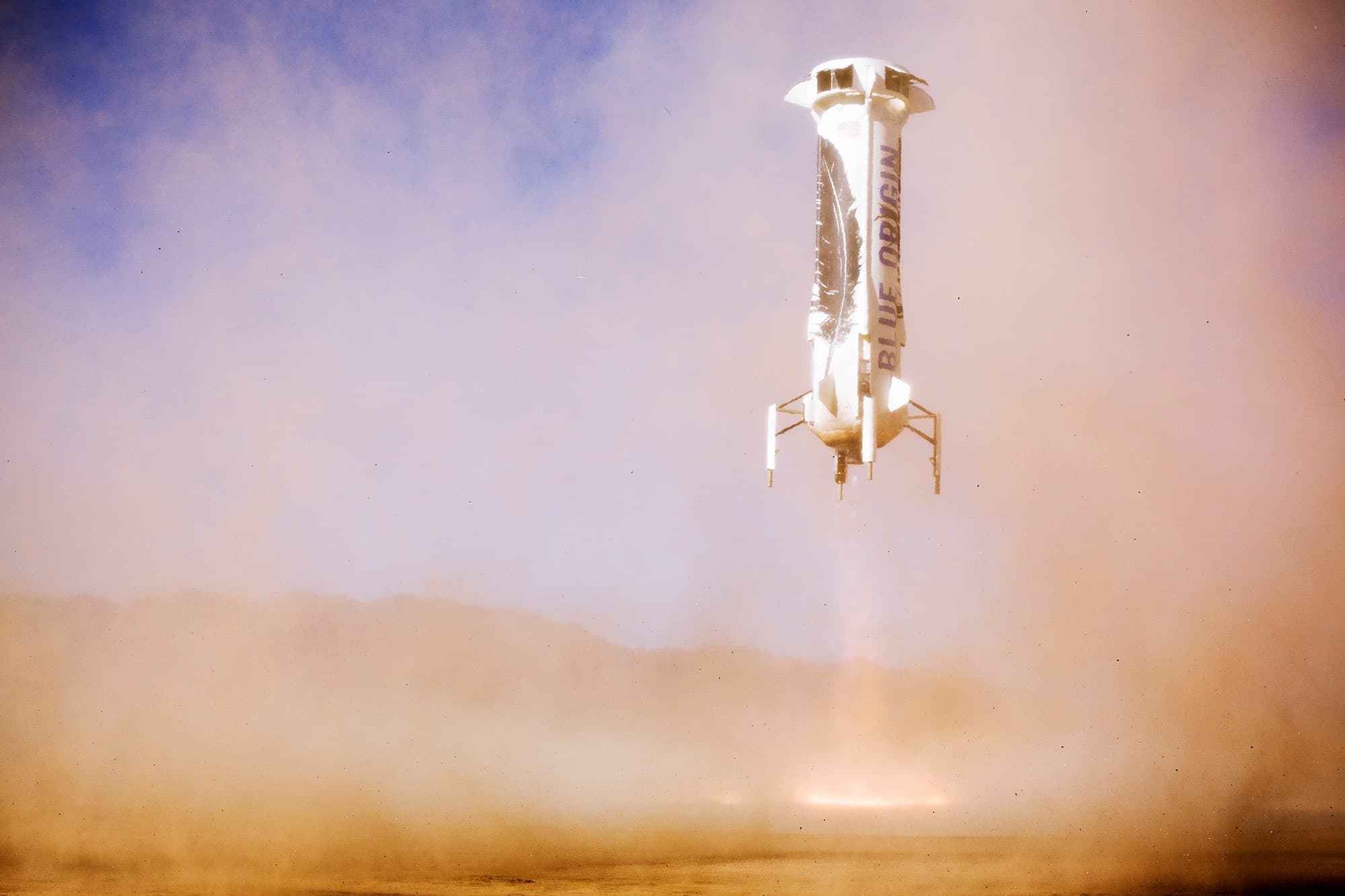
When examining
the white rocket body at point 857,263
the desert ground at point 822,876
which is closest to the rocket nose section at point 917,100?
the white rocket body at point 857,263

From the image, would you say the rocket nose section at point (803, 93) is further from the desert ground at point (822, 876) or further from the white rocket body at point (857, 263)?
the desert ground at point (822, 876)

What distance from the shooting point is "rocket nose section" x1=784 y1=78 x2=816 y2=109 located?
34.5 meters

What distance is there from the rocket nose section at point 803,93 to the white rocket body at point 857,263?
0.06 metres

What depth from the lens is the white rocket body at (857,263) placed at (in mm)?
32375

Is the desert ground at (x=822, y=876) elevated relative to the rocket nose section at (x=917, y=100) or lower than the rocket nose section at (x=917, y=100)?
lower

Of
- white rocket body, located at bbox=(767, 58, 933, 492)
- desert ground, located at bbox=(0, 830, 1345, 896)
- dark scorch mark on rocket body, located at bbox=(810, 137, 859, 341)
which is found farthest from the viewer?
desert ground, located at bbox=(0, 830, 1345, 896)

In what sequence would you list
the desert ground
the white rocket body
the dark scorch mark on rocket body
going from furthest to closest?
the desert ground < the dark scorch mark on rocket body < the white rocket body

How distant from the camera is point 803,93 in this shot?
3484 centimetres

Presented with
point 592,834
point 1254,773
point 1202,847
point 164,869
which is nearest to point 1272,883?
point 1202,847

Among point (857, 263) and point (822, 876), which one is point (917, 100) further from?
point (822, 876)

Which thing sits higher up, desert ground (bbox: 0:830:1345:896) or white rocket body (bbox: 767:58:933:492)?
white rocket body (bbox: 767:58:933:492)

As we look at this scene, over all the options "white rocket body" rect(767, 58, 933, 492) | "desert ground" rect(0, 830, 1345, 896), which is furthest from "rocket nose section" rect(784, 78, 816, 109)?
"desert ground" rect(0, 830, 1345, 896)

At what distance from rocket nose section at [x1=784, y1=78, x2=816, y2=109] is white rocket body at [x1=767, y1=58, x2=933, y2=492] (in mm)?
60

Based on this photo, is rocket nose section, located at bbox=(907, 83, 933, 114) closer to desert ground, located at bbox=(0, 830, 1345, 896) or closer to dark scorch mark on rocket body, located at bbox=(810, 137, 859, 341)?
dark scorch mark on rocket body, located at bbox=(810, 137, 859, 341)
